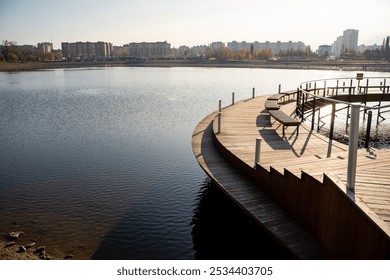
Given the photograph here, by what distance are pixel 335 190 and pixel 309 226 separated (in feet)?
4.35

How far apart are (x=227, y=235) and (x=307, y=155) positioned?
3.68m

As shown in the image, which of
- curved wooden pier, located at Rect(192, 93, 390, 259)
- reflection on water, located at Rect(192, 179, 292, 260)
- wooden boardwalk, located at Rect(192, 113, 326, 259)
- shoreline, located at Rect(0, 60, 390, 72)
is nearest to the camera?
curved wooden pier, located at Rect(192, 93, 390, 259)

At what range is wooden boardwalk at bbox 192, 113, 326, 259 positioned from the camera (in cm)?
627

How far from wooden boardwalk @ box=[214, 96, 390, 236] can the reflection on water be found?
2192mm

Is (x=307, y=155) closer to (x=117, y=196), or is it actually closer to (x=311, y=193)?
(x=311, y=193)

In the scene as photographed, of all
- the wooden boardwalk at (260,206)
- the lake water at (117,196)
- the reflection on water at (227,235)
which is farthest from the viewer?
the lake water at (117,196)

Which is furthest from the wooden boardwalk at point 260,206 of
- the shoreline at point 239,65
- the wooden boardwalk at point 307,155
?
the shoreline at point 239,65

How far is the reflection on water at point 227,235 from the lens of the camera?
9227 millimetres

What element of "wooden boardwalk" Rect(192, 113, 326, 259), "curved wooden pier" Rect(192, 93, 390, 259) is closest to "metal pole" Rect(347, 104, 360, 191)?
"curved wooden pier" Rect(192, 93, 390, 259)

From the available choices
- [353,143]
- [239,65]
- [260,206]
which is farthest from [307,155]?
[239,65]

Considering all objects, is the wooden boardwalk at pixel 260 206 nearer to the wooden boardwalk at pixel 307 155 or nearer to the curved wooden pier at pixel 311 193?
the curved wooden pier at pixel 311 193

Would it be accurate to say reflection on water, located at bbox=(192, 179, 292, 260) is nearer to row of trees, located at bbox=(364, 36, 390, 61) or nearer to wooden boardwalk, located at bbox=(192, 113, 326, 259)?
wooden boardwalk, located at bbox=(192, 113, 326, 259)

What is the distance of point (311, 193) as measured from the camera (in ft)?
21.5

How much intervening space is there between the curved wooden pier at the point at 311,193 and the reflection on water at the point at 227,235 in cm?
133
